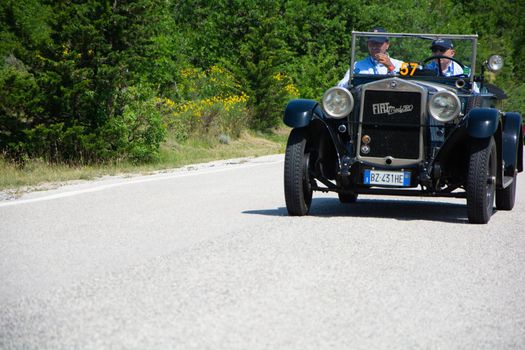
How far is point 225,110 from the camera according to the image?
26.2 metres

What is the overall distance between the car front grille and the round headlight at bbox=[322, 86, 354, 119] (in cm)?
16

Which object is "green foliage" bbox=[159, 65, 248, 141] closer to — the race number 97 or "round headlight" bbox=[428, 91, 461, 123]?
the race number 97

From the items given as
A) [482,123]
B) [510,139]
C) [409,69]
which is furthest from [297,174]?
[510,139]

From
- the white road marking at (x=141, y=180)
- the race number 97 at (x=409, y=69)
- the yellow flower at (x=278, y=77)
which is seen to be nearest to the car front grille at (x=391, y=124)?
the race number 97 at (x=409, y=69)

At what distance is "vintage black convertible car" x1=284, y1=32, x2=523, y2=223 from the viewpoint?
8859 mm

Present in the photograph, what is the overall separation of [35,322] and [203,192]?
7.14 meters

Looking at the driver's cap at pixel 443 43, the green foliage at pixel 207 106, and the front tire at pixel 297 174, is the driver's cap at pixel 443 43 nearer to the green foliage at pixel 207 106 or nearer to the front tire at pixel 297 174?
the front tire at pixel 297 174

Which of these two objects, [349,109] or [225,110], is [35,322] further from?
[225,110]

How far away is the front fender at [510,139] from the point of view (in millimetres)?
9984

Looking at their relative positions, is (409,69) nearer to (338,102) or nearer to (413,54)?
(413,54)

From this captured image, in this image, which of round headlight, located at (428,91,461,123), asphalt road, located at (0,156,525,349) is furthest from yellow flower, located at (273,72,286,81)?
round headlight, located at (428,91,461,123)

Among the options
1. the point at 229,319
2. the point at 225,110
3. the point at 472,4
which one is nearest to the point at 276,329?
the point at 229,319

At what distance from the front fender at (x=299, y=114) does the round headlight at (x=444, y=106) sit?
1141 millimetres

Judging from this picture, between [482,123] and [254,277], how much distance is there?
3761 mm
